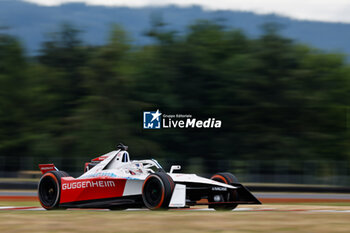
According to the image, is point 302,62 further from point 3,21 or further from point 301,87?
point 3,21

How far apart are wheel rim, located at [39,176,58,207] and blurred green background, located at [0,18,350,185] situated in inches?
806

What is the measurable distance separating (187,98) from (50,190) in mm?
30117

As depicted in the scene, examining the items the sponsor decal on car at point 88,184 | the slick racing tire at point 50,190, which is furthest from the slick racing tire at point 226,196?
the slick racing tire at point 50,190

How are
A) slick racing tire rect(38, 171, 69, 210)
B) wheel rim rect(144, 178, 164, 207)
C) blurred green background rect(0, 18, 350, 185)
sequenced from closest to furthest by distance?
wheel rim rect(144, 178, 164, 207)
slick racing tire rect(38, 171, 69, 210)
blurred green background rect(0, 18, 350, 185)

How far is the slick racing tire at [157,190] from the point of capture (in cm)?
1204

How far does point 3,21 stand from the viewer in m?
52.6

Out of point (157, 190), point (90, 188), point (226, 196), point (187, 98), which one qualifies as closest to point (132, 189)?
point (157, 190)

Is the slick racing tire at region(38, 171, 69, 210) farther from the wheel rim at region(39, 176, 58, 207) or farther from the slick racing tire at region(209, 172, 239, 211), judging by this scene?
the slick racing tire at region(209, 172, 239, 211)

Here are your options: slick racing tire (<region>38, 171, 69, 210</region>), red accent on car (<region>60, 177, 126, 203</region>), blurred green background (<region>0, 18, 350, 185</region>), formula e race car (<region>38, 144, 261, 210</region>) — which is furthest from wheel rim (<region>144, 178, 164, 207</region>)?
blurred green background (<region>0, 18, 350, 185</region>)

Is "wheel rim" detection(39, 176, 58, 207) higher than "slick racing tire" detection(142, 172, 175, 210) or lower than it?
lower

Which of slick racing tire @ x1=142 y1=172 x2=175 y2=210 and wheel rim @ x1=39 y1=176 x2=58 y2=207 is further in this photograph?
wheel rim @ x1=39 y1=176 x2=58 y2=207

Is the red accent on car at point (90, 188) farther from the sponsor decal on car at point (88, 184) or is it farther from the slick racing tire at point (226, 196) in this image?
the slick racing tire at point (226, 196)

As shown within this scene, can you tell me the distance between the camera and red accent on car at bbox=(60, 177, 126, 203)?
1320 cm

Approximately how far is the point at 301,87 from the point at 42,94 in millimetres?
21159
